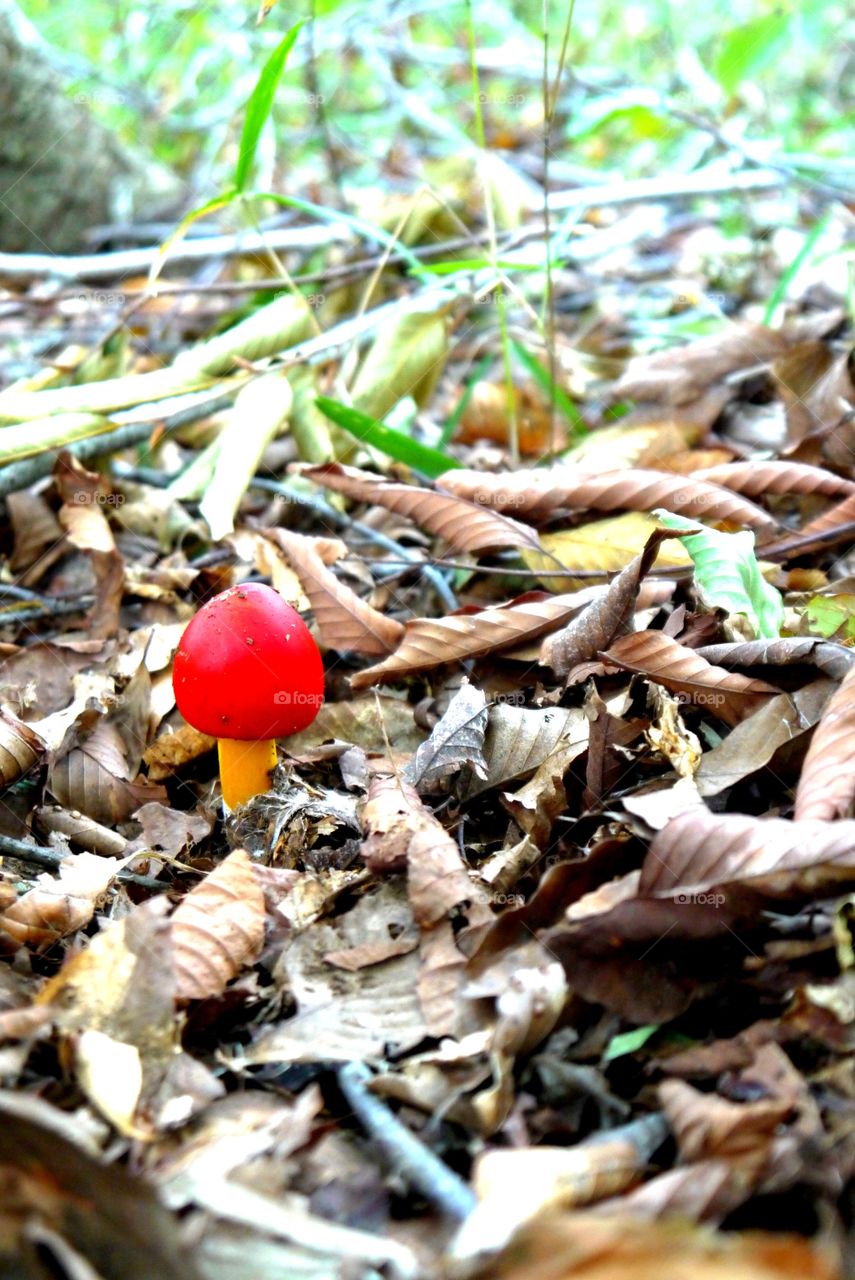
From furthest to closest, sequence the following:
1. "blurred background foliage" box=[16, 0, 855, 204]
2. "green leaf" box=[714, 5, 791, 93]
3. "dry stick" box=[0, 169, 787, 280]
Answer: "blurred background foliage" box=[16, 0, 855, 204], "green leaf" box=[714, 5, 791, 93], "dry stick" box=[0, 169, 787, 280]

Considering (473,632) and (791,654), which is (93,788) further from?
(791,654)

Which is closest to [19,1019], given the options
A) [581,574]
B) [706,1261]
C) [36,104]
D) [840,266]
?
[706,1261]

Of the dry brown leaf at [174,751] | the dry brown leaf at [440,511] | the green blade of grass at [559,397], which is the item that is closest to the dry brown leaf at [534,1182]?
the dry brown leaf at [174,751]

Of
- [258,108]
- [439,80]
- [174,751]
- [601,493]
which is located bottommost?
[174,751]

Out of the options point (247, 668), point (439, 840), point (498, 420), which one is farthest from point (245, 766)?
point (498, 420)

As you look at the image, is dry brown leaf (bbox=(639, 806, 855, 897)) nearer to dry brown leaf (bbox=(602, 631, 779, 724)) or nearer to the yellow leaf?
dry brown leaf (bbox=(602, 631, 779, 724))

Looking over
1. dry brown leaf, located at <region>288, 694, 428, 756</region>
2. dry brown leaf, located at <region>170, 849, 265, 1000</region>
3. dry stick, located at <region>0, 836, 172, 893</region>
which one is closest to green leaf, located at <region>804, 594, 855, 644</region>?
dry brown leaf, located at <region>288, 694, 428, 756</region>

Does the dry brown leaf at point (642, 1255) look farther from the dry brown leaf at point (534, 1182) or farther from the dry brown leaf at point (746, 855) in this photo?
the dry brown leaf at point (746, 855)
